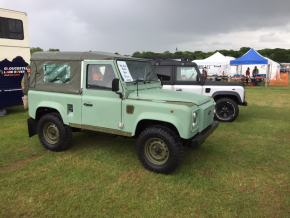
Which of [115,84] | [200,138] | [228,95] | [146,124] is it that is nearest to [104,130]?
[146,124]

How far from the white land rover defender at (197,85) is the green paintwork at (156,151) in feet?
13.8

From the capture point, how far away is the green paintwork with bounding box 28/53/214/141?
12.5 feet

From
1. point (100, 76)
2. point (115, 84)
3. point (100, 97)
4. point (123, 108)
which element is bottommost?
point (123, 108)

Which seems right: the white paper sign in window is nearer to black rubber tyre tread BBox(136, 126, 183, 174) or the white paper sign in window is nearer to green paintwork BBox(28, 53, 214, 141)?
green paintwork BBox(28, 53, 214, 141)

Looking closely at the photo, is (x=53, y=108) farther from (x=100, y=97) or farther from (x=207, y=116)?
(x=207, y=116)

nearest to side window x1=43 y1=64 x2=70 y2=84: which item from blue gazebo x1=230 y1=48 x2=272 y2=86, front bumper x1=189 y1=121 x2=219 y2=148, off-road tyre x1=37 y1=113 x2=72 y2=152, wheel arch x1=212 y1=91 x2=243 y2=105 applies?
off-road tyre x1=37 y1=113 x2=72 y2=152

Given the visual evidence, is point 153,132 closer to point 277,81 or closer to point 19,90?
point 19,90

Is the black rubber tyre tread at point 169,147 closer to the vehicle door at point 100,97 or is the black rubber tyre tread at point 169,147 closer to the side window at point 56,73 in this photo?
the vehicle door at point 100,97

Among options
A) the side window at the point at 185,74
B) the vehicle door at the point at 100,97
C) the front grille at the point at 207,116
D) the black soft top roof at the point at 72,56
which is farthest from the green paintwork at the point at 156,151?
the side window at the point at 185,74

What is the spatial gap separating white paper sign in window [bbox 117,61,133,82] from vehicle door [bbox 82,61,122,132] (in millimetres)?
139

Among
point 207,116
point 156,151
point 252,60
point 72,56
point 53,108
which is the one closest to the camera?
point 156,151

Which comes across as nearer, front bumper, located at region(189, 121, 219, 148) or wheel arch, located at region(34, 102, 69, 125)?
front bumper, located at region(189, 121, 219, 148)

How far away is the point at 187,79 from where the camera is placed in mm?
8133

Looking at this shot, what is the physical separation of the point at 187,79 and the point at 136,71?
3815 millimetres
